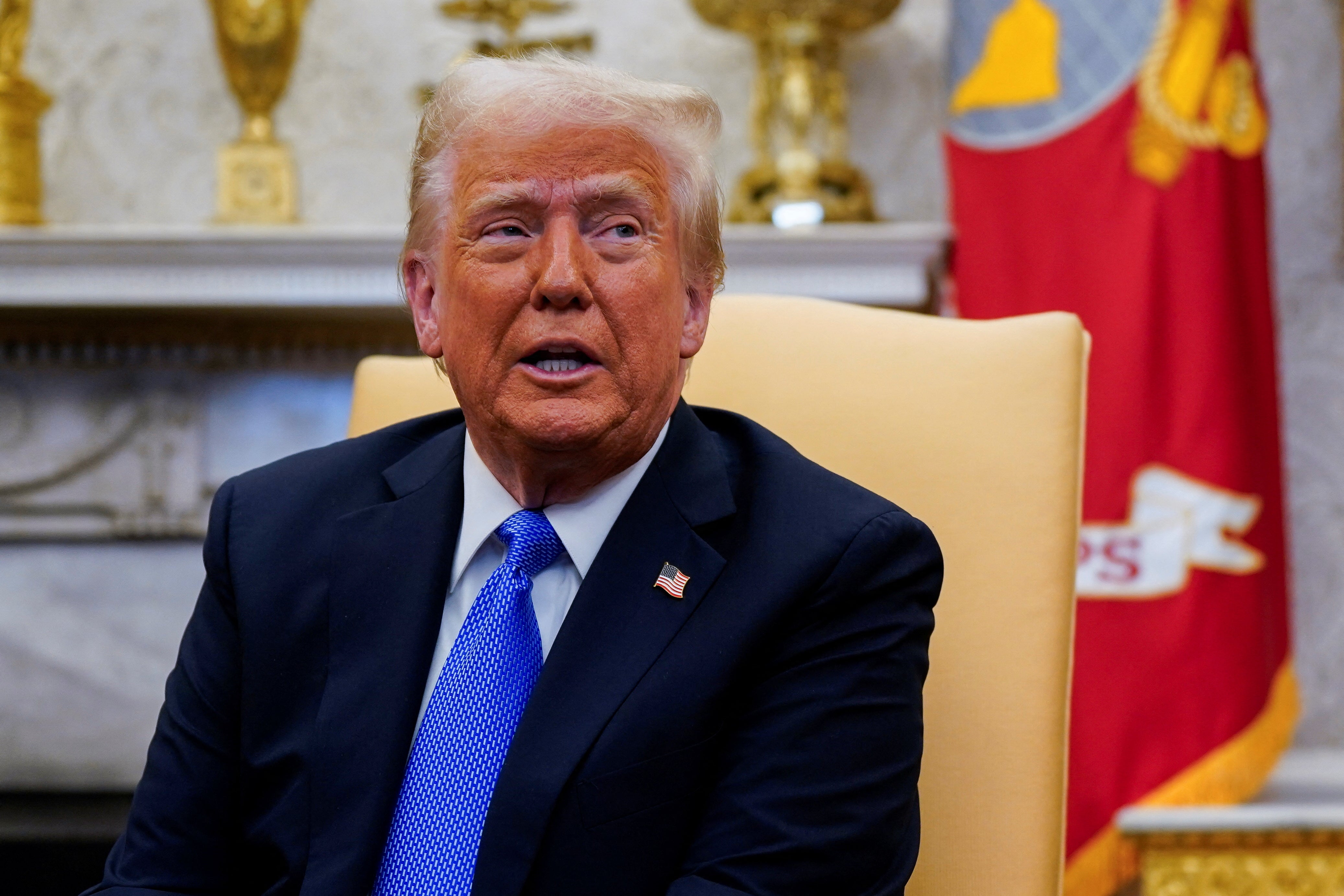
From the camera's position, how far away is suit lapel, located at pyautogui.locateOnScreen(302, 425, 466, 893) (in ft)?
3.51

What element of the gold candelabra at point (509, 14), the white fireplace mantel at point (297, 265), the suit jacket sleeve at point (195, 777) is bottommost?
the suit jacket sleeve at point (195, 777)

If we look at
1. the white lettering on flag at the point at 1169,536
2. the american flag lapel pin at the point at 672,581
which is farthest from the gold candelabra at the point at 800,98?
the american flag lapel pin at the point at 672,581

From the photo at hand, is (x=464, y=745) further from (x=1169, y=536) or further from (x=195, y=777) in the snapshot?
(x=1169, y=536)

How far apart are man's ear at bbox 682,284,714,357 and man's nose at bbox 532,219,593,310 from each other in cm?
14

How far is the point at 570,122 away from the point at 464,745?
53cm

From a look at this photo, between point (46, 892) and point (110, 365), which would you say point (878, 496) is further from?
point (110, 365)

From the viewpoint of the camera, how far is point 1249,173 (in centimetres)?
239

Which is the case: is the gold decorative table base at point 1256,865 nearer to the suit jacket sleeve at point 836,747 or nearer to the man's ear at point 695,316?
the suit jacket sleeve at point 836,747

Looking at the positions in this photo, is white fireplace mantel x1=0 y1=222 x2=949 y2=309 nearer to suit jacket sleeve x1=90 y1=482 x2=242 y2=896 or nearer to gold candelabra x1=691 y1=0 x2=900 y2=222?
gold candelabra x1=691 y1=0 x2=900 y2=222

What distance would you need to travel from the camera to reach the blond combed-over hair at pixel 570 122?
114cm

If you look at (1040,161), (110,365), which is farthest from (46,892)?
(1040,161)

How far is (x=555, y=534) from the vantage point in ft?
3.82

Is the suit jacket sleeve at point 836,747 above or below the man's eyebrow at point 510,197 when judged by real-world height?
below

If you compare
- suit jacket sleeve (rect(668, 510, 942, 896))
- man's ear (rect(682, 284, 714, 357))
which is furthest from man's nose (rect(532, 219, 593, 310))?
suit jacket sleeve (rect(668, 510, 942, 896))
